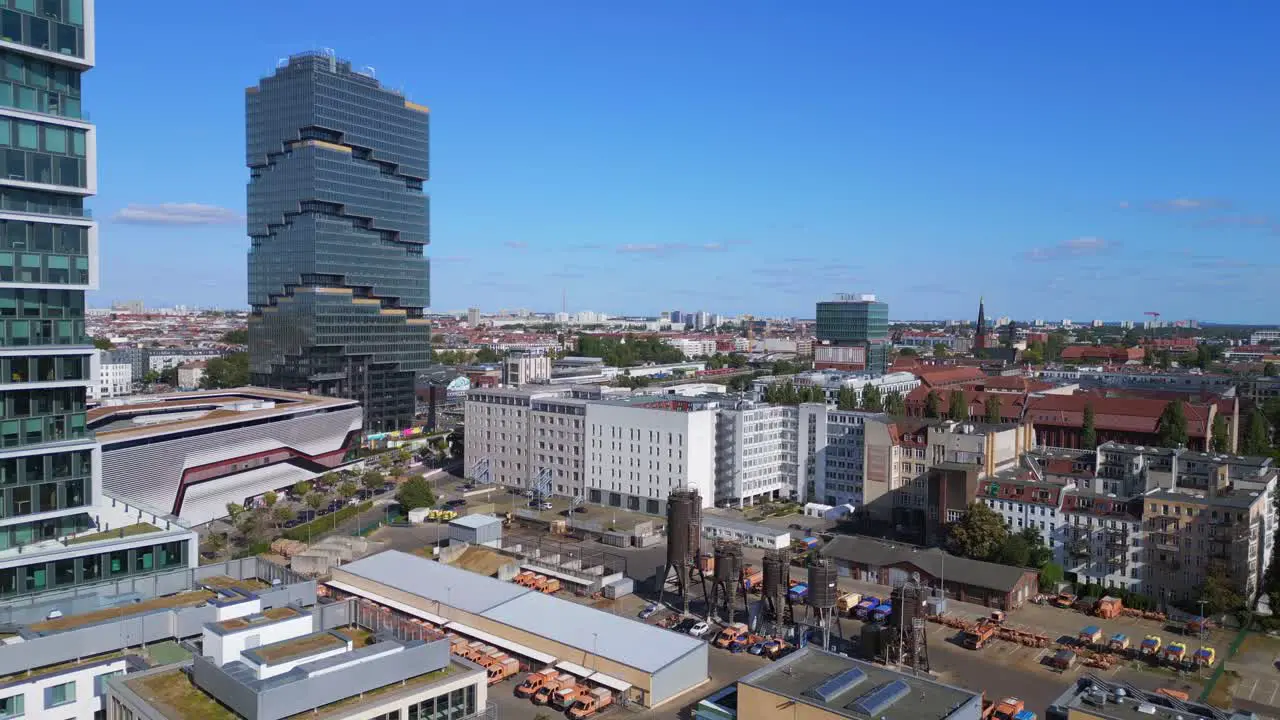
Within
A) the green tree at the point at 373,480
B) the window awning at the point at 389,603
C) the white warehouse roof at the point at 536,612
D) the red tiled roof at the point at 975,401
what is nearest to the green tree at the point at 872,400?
the red tiled roof at the point at 975,401

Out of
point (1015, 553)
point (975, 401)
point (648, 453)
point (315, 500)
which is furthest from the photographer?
point (975, 401)

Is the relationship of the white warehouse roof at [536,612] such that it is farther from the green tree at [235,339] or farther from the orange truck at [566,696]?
the green tree at [235,339]

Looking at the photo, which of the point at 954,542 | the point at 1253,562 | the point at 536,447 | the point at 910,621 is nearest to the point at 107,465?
the point at 536,447

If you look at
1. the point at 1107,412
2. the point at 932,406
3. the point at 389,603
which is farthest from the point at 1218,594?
the point at 932,406

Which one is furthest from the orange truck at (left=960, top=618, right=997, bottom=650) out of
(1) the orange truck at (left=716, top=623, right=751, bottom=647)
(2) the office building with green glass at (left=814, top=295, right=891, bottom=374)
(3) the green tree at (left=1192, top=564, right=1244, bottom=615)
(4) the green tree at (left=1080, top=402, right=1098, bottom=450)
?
(2) the office building with green glass at (left=814, top=295, right=891, bottom=374)

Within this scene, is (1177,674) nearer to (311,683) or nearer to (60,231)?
(311,683)

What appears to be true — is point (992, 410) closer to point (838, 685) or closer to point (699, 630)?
point (699, 630)
